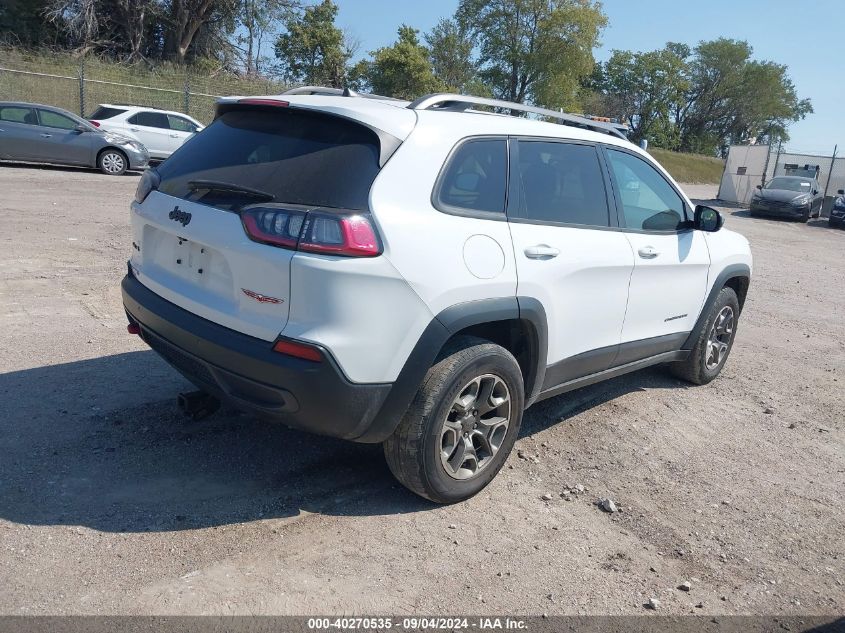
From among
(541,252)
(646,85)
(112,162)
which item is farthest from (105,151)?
(646,85)

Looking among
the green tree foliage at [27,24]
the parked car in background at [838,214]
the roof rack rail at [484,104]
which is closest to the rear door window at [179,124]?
the roof rack rail at [484,104]

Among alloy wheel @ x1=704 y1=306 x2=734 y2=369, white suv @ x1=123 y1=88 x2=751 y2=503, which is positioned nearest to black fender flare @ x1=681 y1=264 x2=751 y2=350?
alloy wheel @ x1=704 y1=306 x2=734 y2=369

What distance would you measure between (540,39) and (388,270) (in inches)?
2278

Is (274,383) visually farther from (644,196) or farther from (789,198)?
(789,198)

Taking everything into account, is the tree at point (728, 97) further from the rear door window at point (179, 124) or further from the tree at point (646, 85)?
the rear door window at point (179, 124)

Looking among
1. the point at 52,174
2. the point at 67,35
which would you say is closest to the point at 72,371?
the point at 52,174

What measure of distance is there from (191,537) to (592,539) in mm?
1839

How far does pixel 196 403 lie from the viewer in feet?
13.5

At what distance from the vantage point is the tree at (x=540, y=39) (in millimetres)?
55594

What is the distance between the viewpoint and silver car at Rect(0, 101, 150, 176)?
627 inches

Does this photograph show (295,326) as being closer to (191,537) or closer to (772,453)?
(191,537)

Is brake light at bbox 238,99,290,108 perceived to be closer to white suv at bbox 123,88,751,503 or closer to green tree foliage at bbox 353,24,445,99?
white suv at bbox 123,88,751,503

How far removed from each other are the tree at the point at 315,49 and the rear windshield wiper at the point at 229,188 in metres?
42.3

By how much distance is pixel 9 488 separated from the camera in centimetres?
343
